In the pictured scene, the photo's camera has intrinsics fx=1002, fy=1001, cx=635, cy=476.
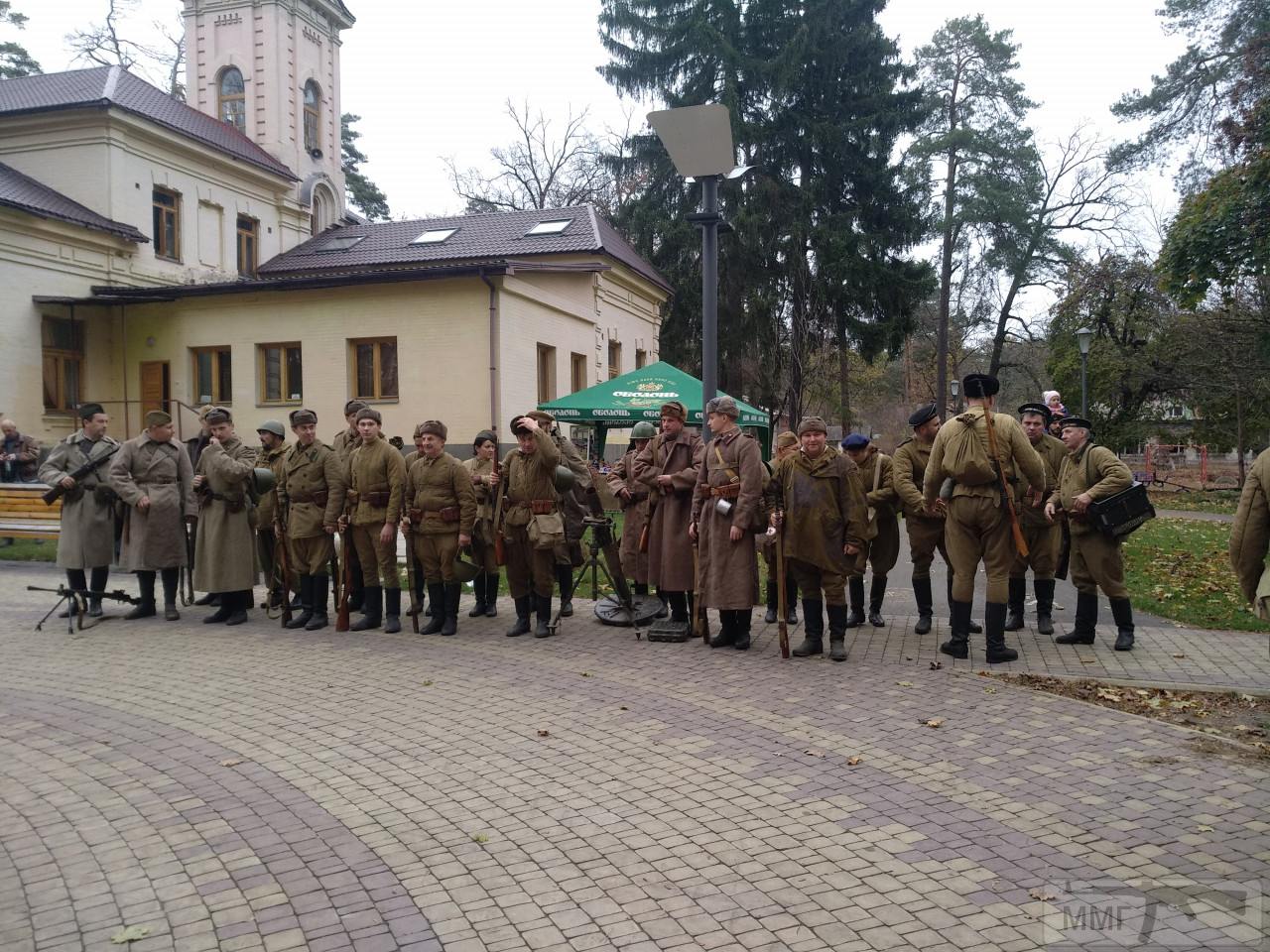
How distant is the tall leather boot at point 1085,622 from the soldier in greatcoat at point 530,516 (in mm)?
4496

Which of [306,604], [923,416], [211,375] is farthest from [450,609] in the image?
[211,375]

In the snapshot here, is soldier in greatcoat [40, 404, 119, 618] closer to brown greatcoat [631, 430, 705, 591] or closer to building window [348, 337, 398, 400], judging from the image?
brown greatcoat [631, 430, 705, 591]

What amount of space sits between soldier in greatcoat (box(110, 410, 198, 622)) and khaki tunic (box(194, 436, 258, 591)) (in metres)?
0.31

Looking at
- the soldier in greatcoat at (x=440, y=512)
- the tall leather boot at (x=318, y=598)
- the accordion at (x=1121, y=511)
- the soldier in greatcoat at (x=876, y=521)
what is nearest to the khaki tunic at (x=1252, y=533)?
the accordion at (x=1121, y=511)

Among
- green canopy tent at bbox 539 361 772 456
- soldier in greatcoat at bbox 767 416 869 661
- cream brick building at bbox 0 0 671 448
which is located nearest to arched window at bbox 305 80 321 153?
cream brick building at bbox 0 0 671 448

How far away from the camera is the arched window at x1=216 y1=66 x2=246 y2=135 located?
1421 inches

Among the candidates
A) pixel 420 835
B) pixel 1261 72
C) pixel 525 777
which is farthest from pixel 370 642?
pixel 1261 72

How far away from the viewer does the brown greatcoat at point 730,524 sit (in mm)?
8242

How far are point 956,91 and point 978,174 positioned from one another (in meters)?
4.82

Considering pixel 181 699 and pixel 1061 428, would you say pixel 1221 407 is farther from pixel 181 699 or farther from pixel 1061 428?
pixel 181 699

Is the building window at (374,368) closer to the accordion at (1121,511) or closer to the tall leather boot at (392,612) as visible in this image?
the tall leather boot at (392,612)

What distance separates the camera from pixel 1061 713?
6254 mm

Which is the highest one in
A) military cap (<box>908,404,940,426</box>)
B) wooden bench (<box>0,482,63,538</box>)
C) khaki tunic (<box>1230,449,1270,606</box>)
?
military cap (<box>908,404,940,426</box>)

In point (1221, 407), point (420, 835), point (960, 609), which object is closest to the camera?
point (420, 835)
